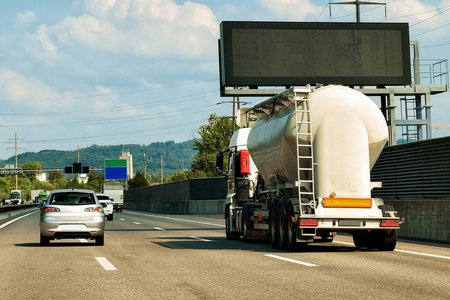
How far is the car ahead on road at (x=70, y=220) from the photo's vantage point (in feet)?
64.0

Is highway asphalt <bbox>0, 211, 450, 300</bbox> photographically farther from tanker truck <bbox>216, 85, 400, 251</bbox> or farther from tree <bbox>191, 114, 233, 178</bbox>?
tree <bbox>191, 114, 233, 178</bbox>

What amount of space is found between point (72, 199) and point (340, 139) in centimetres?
779

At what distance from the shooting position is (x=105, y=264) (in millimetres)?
14102

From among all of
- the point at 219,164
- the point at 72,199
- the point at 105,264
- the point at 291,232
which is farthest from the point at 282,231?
the point at 72,199

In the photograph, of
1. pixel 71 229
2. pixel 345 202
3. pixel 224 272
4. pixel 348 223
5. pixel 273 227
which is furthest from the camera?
pixel 71 229

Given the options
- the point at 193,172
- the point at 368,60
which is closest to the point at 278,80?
the point at 368,60

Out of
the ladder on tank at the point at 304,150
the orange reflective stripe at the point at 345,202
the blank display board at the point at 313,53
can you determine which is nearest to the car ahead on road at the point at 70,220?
Answer: the ladder on tank at the point at 304,150

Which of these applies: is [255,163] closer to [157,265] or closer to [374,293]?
[157,265]

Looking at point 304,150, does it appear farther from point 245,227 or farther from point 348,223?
point 245,227

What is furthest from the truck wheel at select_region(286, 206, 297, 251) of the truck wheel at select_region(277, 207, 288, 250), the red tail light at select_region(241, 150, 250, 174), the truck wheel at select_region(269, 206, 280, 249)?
the red tail light at select_region(241, 150, 250, 174)

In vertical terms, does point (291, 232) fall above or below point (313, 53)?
below

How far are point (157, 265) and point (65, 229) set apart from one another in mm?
6512

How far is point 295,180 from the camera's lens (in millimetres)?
17078

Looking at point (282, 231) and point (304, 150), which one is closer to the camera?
point (304, 150)
